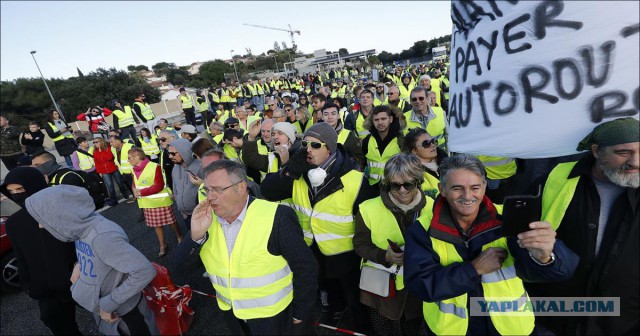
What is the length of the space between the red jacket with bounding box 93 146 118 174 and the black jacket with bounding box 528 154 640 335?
8254 millimetres

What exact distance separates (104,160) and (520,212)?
27.0ft

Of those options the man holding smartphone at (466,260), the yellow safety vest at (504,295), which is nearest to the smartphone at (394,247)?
the man holding smartphone at (466,260)

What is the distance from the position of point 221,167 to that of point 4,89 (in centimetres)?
5619

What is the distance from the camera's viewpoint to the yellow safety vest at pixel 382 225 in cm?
230

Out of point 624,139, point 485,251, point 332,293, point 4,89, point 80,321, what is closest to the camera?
point 624,139

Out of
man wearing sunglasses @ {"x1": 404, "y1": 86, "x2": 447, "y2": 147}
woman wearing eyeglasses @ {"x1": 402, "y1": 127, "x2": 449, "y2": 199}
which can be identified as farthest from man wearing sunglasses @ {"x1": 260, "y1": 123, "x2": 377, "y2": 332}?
man wearing sunglasses @ {"x1": 404, "y1": 86, "x2": 447, "y2": 147}

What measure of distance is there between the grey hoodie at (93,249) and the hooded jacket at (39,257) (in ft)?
1.24

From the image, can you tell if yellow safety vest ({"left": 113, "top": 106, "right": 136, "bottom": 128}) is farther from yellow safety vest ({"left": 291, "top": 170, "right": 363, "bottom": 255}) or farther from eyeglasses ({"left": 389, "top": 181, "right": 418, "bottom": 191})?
eyeglasses ({"left": 389, "top": 181, "right": 418, "bottom": 191})

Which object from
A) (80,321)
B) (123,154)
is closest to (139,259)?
(80,321)

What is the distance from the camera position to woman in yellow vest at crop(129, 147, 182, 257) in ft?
15.2

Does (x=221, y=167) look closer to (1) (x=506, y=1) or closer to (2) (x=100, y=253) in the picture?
(2) (x=100, y=253)

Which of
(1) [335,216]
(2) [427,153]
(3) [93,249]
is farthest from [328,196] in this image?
(3) [93,249]

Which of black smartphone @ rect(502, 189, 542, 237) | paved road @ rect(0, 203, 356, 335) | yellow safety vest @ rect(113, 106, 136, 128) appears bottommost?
paved road @ rect(0, 203, 356, 335)

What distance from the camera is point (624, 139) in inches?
53.3
